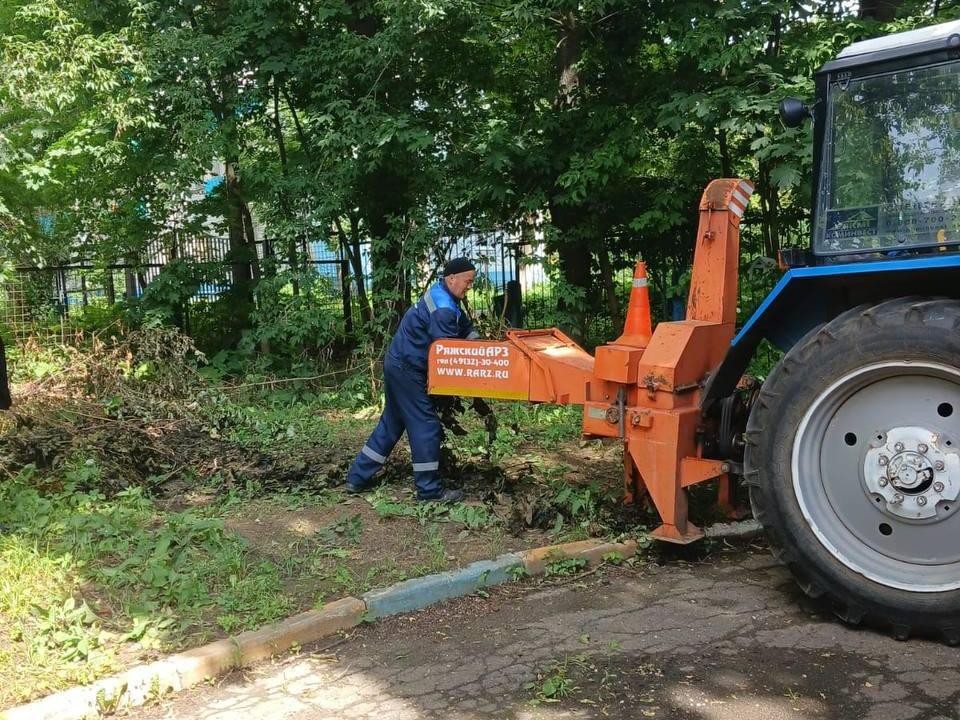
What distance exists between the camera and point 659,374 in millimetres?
4352

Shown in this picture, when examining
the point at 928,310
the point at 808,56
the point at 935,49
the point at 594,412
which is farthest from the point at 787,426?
the point at 808,56

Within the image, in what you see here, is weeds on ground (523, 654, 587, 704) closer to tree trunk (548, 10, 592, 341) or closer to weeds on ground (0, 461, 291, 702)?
weeds on ground (0, 461, 291, 702)

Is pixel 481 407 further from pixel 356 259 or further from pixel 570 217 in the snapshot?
pixel 356 259

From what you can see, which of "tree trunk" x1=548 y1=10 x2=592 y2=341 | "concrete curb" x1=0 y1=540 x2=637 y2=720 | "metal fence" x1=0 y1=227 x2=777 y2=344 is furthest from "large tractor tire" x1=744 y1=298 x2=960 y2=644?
"tree trunk" x1=548 y1=10 x2=592 y2=341

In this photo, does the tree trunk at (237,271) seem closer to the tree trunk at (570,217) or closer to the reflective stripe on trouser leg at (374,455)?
the tree trunk at (570,217)

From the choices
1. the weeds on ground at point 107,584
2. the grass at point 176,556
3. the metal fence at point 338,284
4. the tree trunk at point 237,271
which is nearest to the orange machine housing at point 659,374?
the grass at point 176,556

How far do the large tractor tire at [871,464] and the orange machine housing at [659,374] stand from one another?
0.48 meters

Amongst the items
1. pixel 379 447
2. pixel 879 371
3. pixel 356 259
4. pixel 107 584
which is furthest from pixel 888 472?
pixel 356 259

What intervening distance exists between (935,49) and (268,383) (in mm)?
7337

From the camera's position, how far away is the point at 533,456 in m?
6.75

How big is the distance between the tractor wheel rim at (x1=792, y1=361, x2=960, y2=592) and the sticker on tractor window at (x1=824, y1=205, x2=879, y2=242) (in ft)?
2.20

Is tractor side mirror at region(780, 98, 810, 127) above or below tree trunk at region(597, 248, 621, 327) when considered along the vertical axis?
above

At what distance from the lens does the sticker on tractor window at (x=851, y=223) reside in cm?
386

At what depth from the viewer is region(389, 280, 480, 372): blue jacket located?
5.38 meters
